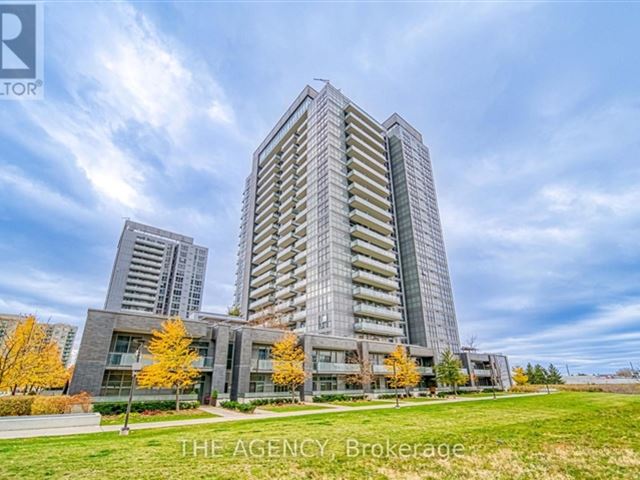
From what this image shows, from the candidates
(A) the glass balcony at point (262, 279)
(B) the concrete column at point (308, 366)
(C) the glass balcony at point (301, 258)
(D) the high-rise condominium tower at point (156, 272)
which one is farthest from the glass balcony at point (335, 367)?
(D) the high-rise condominium tower at point (156, 272)

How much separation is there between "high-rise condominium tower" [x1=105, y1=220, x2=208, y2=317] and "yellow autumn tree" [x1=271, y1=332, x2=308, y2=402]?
7245 cm

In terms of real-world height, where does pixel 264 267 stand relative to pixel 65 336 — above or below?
above

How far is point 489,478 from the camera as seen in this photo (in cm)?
712

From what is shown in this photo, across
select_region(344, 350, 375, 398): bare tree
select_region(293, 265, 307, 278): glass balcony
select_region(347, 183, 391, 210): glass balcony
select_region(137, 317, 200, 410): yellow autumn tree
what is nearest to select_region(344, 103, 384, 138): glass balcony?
select_region(347, 183, 391, 210): glass balcony

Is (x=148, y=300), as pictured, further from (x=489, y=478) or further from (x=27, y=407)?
(x=489, y=478)

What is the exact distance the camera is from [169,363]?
75.3 ft

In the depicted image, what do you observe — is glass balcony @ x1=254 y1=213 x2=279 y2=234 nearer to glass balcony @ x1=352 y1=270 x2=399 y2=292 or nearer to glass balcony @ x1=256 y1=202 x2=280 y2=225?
glass balcony @ x1=256 y1=202 x2=280 y2=225

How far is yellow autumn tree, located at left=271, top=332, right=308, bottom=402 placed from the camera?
29.6 metres

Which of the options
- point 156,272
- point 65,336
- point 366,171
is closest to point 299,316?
point 366,171

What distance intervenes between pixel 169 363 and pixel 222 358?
6.09 m

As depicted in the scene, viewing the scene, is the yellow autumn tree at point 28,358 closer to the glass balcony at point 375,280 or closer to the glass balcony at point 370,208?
the glass balcony at point 375,280

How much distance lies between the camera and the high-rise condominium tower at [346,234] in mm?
50188

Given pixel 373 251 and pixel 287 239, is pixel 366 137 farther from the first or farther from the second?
pixel 287 239

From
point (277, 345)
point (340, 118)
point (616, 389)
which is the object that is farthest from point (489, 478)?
point (340, 118)
